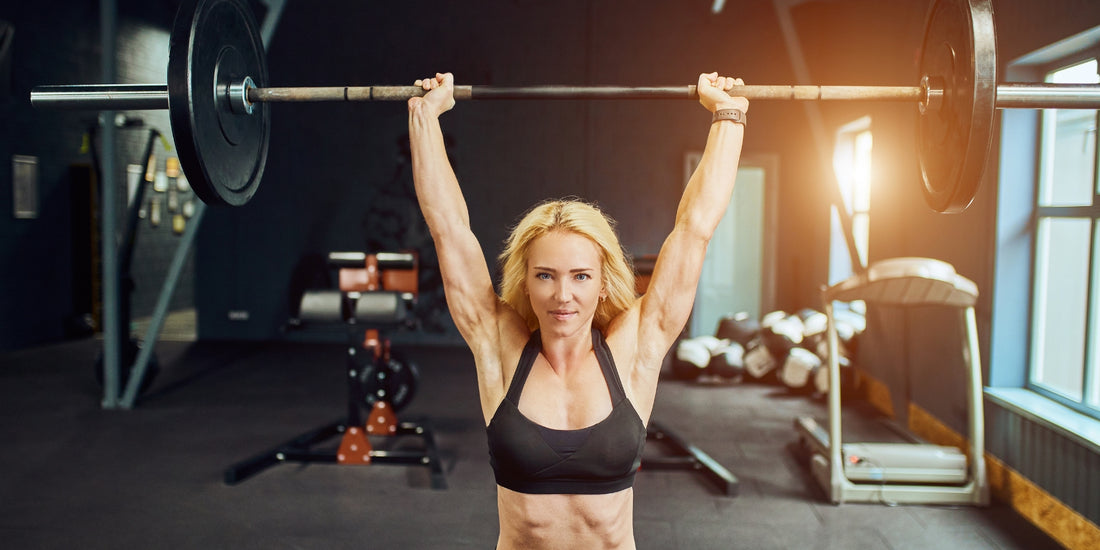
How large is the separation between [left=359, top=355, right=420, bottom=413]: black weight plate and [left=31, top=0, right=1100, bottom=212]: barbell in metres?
2.12

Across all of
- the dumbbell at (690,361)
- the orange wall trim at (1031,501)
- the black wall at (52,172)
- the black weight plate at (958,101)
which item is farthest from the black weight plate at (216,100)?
the black wall at (52,172)

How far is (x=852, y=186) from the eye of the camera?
18.6 feet

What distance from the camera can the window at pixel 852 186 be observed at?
17.8 feet

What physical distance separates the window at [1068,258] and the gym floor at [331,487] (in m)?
0.58

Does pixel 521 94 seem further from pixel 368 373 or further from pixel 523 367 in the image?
pixel 368 373

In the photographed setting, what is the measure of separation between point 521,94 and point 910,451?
2.44 metres

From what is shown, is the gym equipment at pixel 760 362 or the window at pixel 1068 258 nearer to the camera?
the window at pixel 1068 258

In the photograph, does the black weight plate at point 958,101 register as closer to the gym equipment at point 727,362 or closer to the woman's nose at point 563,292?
the woman's nose at point 563,292

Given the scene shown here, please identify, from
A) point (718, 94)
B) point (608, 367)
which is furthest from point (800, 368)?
point (608, 367)

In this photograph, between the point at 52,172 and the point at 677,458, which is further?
the point at 52,172

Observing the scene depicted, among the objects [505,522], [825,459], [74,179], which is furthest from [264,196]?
[505,522]

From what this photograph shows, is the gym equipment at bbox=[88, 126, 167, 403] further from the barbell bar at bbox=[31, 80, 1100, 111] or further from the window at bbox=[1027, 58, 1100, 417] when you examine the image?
the window at bbox=[1027, 58, 1100, 417]

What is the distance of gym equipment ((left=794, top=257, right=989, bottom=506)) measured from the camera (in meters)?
2.84

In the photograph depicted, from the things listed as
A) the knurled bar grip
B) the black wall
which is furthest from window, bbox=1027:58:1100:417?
the black wall
